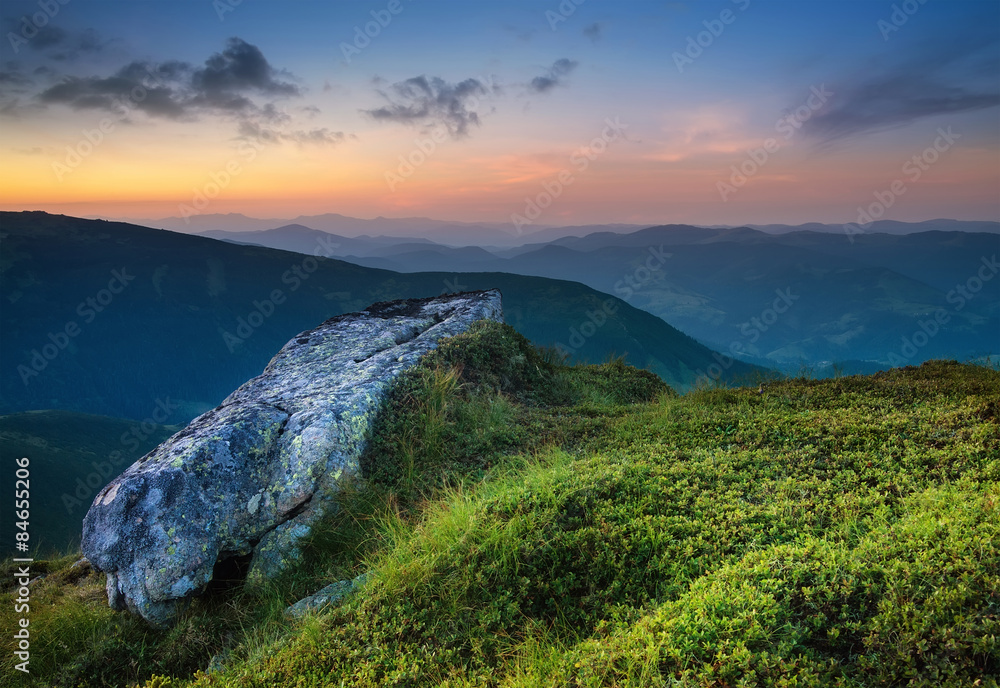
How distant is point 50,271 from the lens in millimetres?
167125

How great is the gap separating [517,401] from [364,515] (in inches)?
203

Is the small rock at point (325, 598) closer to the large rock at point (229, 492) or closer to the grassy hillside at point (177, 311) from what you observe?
the large rock at point (229, 492)

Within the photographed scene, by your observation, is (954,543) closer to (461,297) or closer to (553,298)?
(461,297)

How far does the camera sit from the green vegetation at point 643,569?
3.70 meters

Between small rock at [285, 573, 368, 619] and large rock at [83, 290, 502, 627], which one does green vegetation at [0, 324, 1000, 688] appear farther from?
large rock at [83, 290, 502, 627]

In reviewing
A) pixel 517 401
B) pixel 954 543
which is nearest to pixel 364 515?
pixel 517 401

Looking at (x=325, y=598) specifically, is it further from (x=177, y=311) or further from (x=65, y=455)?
(x=177, y=311)
